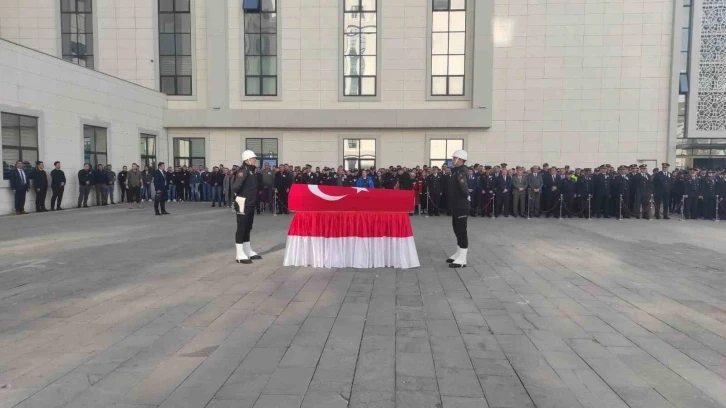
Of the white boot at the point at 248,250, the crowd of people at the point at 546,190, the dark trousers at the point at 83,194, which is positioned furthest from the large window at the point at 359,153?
the white boot at the point at 248,250

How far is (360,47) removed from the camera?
26.2m

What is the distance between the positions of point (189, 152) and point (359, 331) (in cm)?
2456

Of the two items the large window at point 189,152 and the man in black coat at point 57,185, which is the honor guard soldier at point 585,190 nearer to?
the large window at point 189,152

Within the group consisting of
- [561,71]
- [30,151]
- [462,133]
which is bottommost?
[30,151]

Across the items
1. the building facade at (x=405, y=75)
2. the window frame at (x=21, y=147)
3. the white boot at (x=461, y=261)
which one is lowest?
the white boot at (x=461, y=261)

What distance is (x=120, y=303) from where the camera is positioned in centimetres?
627

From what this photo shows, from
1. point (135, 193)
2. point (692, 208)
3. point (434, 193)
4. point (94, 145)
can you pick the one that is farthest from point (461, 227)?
point (94, 145)

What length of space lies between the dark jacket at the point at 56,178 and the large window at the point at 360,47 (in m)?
14.2

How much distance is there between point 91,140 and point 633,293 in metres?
21.8

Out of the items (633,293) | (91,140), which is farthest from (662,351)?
(91,140)

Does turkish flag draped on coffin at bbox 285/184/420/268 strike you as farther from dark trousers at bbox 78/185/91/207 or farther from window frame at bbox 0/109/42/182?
dark trousers at bbox 78/185/91/207

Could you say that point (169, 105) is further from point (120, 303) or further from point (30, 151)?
point (120, 303)

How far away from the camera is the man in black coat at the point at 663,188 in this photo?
18516 millimetres

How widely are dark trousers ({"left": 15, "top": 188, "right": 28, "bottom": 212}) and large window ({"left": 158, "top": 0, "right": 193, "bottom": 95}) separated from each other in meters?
11.9
